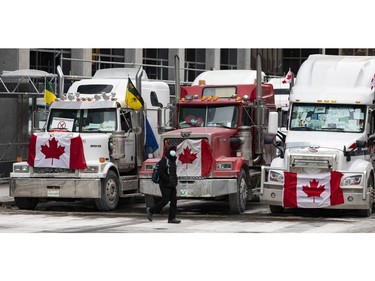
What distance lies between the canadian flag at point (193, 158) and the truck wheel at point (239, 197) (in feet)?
3.08

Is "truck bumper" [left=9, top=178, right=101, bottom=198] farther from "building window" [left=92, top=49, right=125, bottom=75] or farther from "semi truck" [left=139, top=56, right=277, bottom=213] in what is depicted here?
"building window" [left=92, top=49, right=125, bottom=75]

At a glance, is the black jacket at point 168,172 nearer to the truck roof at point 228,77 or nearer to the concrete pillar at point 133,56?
the truck roof at point 228,77

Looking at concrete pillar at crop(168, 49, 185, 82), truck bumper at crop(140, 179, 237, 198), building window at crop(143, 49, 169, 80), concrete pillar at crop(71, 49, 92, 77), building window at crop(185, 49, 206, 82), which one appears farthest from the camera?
building window at crop(185, 49, 206, 82)

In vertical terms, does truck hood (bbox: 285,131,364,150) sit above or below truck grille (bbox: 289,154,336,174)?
above

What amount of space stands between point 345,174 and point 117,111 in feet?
21.4

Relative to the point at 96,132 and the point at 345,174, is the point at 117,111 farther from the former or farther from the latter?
the point at 345,174

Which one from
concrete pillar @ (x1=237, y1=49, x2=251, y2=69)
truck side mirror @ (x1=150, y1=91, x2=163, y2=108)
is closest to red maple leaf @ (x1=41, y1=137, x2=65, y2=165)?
truck side mirror @ (x1=150, y1=91, x2=163, y2=108)

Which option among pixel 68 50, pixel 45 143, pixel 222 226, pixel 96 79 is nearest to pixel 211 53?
pixel 68 50

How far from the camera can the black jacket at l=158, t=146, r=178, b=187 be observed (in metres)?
22.4

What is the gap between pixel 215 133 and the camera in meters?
24.6

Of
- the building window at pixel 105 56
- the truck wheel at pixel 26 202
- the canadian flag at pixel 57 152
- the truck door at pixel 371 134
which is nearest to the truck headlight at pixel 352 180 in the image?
the truck door at pixel 371 134

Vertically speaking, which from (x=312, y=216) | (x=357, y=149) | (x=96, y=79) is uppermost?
(x=96, y=79)

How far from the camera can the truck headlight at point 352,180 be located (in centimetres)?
2339

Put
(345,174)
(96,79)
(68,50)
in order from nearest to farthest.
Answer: (345,174) → (96,79) → (68,50)
